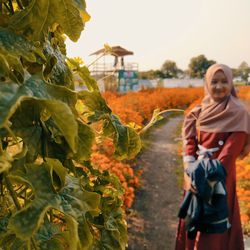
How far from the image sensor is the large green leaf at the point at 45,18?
0.55 m

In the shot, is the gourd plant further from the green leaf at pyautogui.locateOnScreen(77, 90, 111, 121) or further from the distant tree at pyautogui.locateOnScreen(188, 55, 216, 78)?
the distant tree at pyautogui.locateOnScreen(188, 55, 216, 78)

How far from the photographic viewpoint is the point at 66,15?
1.92ft

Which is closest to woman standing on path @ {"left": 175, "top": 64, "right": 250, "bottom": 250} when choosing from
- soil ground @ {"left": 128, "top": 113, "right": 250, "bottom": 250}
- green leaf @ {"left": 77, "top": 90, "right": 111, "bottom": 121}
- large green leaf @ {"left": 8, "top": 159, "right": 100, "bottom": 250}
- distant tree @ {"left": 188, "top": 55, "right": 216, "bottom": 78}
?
soil ground @ {"left": 128, "top": 113, "right": 250, "bottom": 250}

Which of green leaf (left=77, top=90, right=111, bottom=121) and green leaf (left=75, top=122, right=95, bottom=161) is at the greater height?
green leaf (left=77, top=90, right=111, bottom=121)

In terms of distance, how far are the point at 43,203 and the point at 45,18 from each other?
0.28 meters

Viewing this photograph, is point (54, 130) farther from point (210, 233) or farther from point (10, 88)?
point (210, 233)

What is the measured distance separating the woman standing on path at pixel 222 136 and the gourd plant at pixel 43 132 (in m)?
2.00

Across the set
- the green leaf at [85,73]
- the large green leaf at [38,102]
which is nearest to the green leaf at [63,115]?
the large green leaf at [38,102]

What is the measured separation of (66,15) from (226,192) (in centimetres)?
232

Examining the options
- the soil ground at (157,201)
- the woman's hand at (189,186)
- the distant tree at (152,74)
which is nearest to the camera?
the woman's hand at (189,186)

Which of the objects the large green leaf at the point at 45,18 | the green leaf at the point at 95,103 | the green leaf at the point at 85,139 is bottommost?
the green leaf at the point at 85,139

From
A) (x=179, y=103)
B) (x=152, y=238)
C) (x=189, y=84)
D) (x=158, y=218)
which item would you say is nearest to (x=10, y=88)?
(x=152, y=238)

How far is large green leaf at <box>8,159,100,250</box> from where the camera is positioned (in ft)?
1.38

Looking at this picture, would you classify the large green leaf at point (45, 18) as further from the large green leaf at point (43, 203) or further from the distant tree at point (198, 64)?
the distant tree at point (198, 64)
